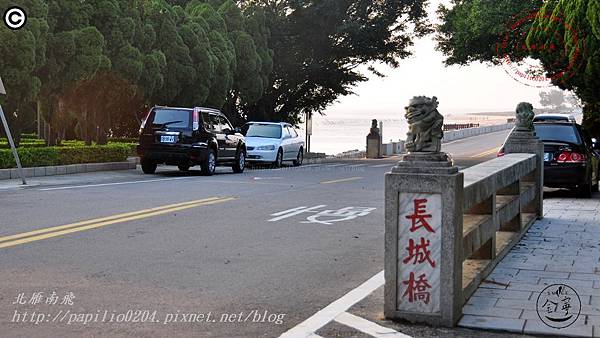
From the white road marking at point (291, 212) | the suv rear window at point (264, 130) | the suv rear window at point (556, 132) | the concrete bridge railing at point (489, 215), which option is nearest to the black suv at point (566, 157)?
the suv rear window at point (556, 132)

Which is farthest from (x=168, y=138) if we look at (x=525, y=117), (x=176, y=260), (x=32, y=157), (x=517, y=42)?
(x=517, y=42)

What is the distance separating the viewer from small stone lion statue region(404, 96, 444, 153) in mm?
6293

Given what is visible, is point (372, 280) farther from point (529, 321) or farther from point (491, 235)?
point (529, 321)

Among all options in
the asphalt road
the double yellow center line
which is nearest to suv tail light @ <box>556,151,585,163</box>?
the asphalt road

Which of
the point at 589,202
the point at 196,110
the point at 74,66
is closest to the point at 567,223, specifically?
the point at 589,202

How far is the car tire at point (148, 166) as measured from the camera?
24.4 metres

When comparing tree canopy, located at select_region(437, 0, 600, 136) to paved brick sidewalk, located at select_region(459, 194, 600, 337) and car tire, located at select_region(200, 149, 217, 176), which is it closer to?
paved brick sidewalk, located at select_region(459, 194, 600, 337)

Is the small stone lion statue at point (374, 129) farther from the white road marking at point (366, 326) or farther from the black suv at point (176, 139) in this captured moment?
the white road marking at point (366, 326)

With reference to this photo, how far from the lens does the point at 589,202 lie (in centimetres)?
1596

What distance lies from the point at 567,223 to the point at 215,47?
85.2 feet

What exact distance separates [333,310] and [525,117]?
7.64 metres

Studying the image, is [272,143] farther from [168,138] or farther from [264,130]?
[168,138]

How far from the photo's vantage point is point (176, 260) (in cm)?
871

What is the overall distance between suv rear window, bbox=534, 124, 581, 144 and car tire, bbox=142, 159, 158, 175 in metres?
11.5
